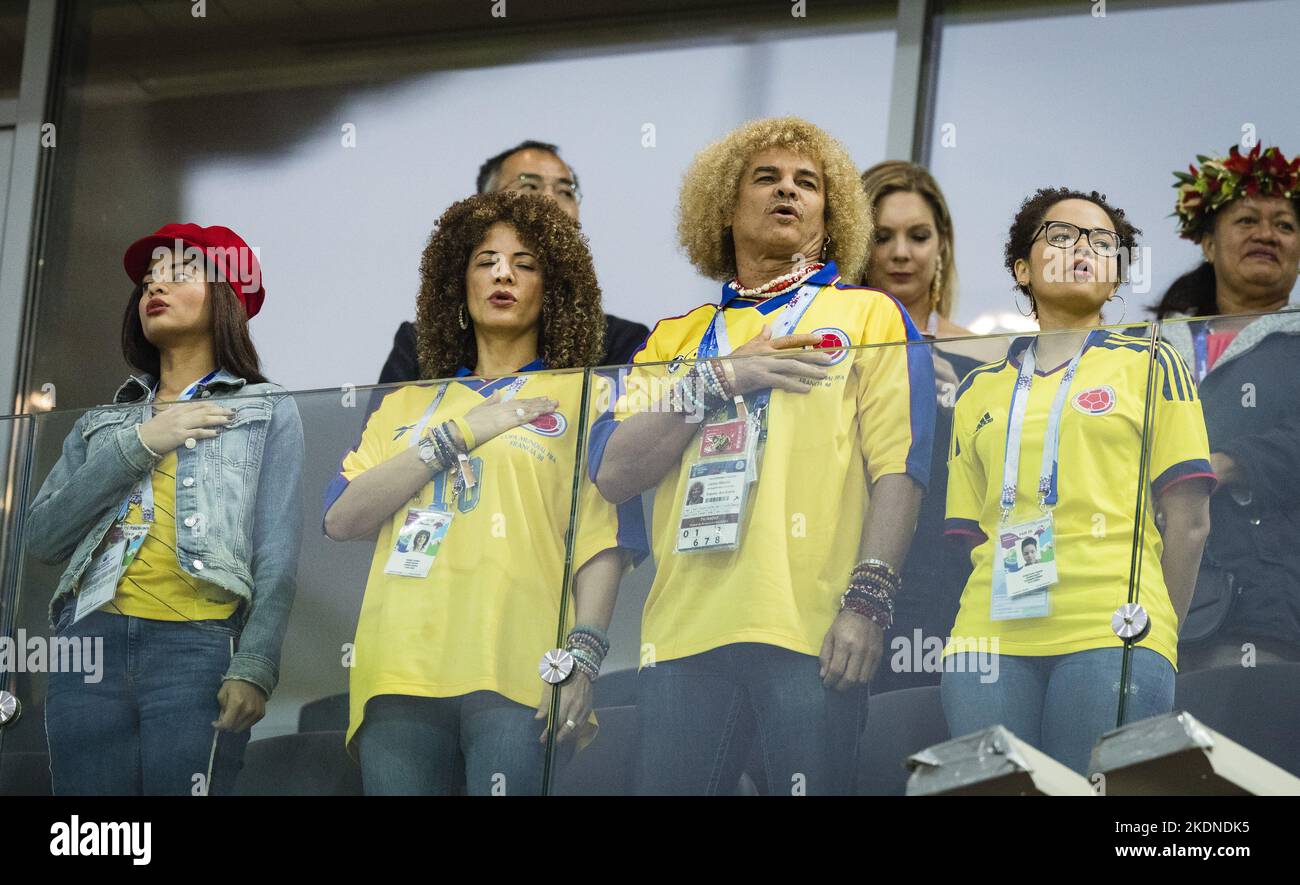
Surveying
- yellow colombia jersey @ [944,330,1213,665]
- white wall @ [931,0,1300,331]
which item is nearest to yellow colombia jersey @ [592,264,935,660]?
yellow colombia jersey @ [944,330,1213,665]

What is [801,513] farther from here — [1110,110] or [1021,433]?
[1110,110]

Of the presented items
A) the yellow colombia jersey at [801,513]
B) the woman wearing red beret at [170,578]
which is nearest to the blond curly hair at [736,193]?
the yellow colombia jersey at [801,513]

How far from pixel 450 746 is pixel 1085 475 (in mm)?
1351

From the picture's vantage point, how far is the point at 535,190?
517 cm

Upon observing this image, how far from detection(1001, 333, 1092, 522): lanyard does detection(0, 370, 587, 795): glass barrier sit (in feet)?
2.86

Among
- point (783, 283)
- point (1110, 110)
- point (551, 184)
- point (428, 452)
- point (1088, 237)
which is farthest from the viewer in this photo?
point (1110, 110)

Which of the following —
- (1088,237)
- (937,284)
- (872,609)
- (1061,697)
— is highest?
(1088,237)

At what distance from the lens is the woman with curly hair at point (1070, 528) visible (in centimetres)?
333

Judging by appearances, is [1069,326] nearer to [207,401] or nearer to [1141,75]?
[207,401]

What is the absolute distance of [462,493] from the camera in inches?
148

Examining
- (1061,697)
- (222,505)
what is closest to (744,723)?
(1061,697)

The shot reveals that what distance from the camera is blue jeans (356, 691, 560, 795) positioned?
3564 millimetres
